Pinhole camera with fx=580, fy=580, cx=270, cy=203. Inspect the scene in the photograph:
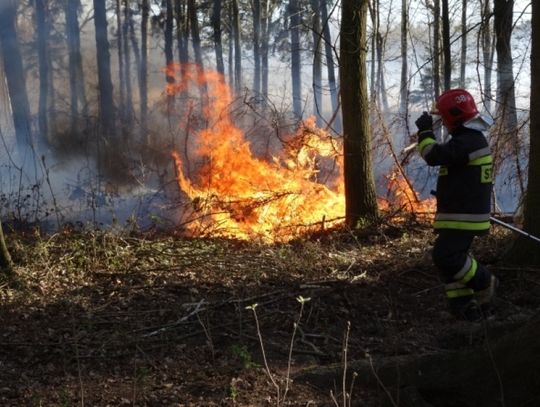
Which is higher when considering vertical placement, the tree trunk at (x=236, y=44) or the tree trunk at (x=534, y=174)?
the tree trunk at (x=236, y=44)

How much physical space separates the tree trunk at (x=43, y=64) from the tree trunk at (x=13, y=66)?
1.55 metres

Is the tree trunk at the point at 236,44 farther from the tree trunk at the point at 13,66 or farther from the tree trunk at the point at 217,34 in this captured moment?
the tree trunk at the point at 13,66

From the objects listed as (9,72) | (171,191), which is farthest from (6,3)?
(171,191)

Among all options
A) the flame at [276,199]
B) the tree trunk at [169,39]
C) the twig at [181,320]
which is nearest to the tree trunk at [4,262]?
the twig at [181,320]

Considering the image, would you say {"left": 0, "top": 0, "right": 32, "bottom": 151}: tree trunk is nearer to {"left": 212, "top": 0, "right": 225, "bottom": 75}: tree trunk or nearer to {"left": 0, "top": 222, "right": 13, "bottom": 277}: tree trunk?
{"left": 212, "top": 0, "right": 225, "bottom": 75}: tree trunk

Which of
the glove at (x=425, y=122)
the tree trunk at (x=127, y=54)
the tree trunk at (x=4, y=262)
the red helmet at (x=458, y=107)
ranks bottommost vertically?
the tree trunk at (x=4, y=262)

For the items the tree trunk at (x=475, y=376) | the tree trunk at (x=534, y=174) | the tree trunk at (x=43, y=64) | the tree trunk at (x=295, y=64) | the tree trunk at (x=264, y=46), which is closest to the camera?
the tree trunk at (x=475, y=376)

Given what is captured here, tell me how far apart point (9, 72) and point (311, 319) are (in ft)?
80.4

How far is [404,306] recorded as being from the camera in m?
4.94

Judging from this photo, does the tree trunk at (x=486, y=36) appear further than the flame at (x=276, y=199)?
No

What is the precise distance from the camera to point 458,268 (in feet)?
14.9

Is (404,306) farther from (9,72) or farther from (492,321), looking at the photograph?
(9,72)

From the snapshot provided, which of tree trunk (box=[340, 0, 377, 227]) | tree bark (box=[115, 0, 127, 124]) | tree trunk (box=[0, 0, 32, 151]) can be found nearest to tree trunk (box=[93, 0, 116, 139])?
tree bark (box=[115, 0, 127, 124])

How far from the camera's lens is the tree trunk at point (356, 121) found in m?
8.20
